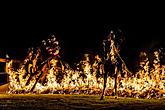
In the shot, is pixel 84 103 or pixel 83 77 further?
pixel 83 77

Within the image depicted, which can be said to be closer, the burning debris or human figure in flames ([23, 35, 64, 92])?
the burning debris

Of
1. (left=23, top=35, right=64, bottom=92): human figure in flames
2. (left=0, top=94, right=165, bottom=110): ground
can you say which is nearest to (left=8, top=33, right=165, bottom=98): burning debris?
(left=23, top=35, right=64, bottom=92): human figure in flames

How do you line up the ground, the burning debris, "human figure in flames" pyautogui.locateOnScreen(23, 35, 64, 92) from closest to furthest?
1. the ground
2. the burning debris
3. "human figure in flames" pyautogui.locateOnScreen(23, 35, 64, 92)

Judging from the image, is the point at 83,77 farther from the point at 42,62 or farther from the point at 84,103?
the point at 84,103

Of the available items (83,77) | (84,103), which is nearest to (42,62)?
(83,77)

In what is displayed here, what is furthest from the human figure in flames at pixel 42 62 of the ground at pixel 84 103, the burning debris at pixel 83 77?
the ground at pixel 84 103

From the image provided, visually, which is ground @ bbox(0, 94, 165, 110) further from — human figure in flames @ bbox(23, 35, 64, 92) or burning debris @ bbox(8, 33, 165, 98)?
human figure in flames @ bbox(23, 35, 64, 92)

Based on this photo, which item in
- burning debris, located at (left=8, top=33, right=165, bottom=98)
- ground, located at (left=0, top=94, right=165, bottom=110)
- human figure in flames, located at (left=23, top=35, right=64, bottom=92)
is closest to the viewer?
ground, located at (left=0, top=94, right=165, bottom=110)

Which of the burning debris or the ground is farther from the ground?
the burning debris

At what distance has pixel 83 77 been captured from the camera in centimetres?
1502

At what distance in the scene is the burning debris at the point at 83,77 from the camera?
13.2m

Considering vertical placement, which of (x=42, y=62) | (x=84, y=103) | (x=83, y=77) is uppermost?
(x=42, y=62)

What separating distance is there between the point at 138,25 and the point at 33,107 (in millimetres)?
13503

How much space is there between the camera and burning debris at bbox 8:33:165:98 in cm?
1322
